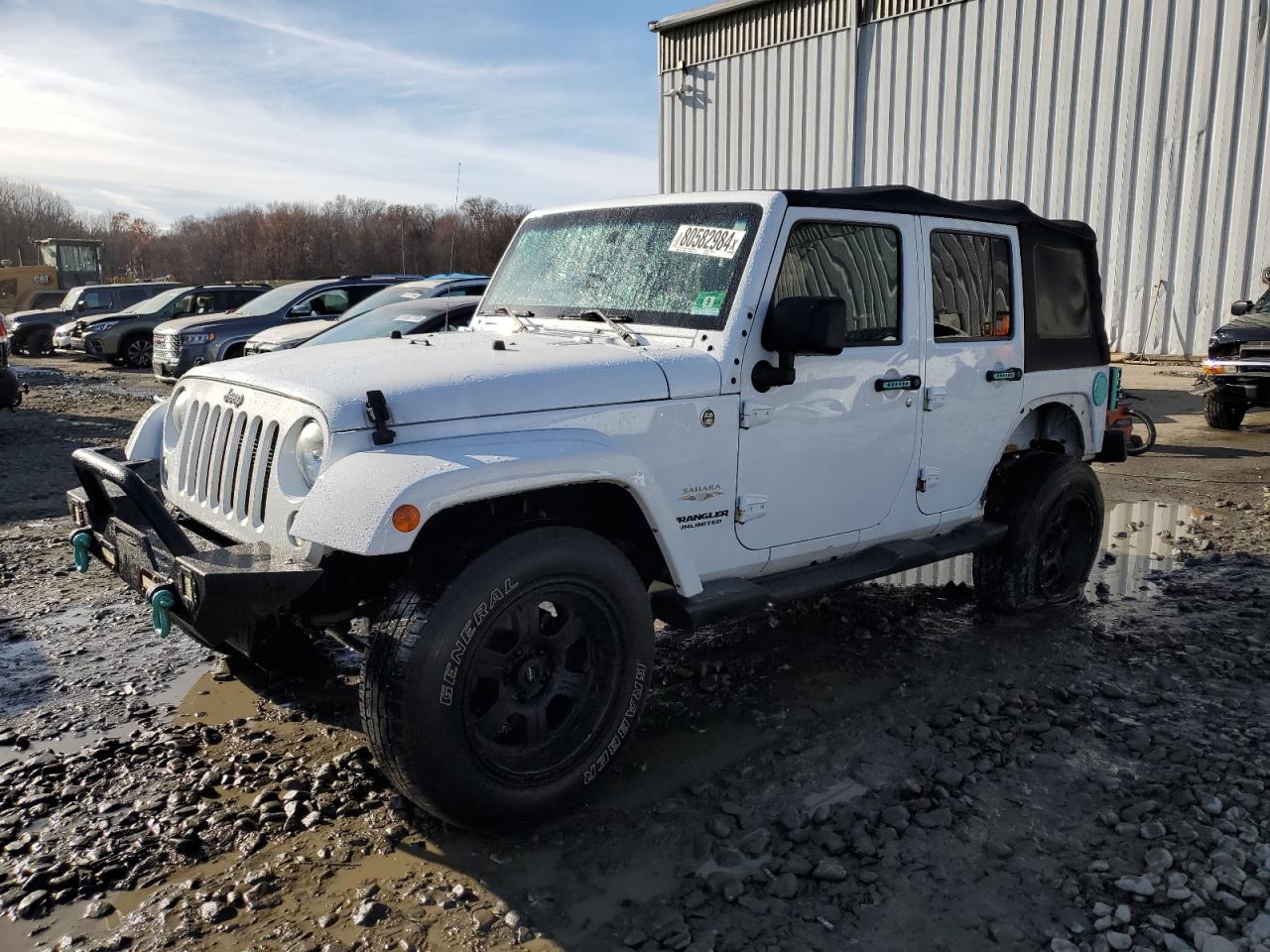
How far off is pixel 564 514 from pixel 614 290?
3.49 feet

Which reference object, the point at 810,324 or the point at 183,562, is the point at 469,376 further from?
the point at 810,324

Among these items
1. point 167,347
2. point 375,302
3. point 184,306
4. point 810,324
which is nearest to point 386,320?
point 375,302

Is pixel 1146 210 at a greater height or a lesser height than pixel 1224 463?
greater

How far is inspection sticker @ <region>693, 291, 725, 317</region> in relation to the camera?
3607 mm

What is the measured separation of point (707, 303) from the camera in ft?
11.9

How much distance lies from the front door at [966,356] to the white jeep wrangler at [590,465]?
0.6 inches

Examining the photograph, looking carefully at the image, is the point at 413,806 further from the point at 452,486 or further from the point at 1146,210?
the point at 1146,210

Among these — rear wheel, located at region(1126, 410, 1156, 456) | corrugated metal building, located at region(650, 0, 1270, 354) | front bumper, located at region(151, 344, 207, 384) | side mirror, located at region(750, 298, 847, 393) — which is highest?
corrugated metal building, located at region(650, 0, 1270, 354)

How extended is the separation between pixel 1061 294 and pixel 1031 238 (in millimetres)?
372

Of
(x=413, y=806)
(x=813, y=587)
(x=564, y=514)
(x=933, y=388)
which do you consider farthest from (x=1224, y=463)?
(x=413, y=806)

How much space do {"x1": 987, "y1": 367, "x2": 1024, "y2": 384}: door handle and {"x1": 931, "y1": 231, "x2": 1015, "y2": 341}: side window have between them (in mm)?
160

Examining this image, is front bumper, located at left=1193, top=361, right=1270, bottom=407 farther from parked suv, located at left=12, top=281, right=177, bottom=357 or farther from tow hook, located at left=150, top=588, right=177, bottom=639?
parked suv, located at left=12, top=281, right=177, bottom=357

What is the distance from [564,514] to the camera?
339 cm

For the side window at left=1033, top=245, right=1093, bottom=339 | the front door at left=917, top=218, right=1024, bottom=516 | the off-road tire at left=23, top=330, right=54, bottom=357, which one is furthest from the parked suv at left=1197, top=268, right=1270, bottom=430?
the off-road tire at left=23, top=330, right=54, bottom=357
